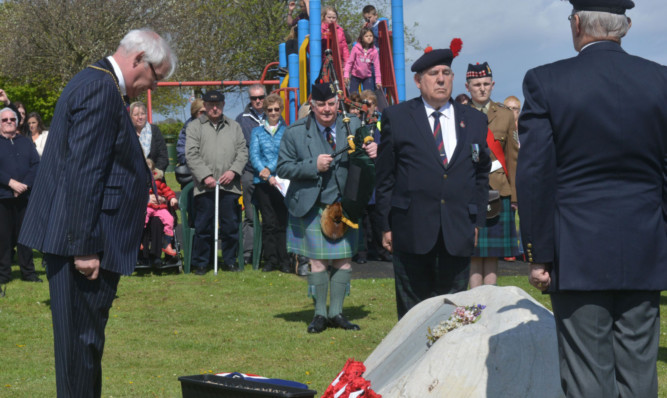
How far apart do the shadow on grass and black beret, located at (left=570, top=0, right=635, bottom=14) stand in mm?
5491

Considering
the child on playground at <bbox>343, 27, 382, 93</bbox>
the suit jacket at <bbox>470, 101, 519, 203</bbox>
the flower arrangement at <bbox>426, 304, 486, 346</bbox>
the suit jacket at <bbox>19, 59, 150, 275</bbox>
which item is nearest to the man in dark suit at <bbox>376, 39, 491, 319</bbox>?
the flower arrangement at <bbox>426, 304, 486, 346</bbox>

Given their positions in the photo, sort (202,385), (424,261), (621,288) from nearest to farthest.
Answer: (621,288)
(202,385)
(424,261)

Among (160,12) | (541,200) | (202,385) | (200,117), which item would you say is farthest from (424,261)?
(160,12)

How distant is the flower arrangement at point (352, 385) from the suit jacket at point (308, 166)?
3065 mm

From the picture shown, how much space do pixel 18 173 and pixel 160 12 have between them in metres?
27.3

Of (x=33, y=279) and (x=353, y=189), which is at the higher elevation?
(x=353, y=189)

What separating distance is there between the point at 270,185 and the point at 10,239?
11.3ft

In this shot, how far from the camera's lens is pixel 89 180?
445cm

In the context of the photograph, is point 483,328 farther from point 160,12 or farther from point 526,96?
point 160,12

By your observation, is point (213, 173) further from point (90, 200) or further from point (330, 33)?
point (90, 200)

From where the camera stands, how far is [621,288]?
385 cm

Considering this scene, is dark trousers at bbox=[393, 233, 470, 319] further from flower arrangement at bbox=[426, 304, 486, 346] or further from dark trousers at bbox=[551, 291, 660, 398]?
dark trousers at bbox=[551, 291, 660, 398]

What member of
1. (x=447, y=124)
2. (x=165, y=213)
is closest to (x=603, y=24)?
(x=447, y=124)

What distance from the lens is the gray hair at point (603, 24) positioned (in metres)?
3.93
